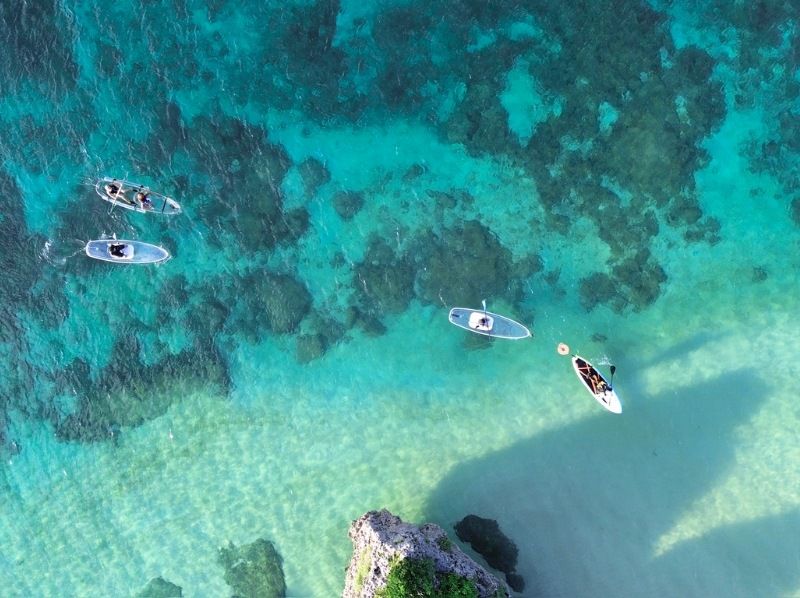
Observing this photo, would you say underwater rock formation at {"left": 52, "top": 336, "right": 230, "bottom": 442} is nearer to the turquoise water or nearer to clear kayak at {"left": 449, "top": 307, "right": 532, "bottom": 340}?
Answer: the turquoise water

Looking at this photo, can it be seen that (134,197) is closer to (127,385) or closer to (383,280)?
(127,385)

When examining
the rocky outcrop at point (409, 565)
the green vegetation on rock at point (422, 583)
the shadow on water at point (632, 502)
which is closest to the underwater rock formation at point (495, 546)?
the shadow on water at point (632, 502)

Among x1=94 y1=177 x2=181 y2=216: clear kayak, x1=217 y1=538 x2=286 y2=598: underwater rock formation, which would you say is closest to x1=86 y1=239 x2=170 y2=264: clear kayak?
x1=94 y1=177 x2=181 y2=216: clear kayak

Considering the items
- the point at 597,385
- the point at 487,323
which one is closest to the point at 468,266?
Answer: the point at 487,323

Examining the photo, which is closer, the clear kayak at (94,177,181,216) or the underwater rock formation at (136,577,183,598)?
the clear kayak at (94,177,181,216)

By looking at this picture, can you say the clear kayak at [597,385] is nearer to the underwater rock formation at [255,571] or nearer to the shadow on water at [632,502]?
the shadow on water at [632,502]
